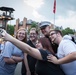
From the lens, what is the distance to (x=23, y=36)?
161 inches

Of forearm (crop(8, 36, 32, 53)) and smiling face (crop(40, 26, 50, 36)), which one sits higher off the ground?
smiling face (crop(40, 26, 50, 36))

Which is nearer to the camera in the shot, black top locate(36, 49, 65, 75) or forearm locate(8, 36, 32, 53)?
forearm locate(8, 36, 32, 53)

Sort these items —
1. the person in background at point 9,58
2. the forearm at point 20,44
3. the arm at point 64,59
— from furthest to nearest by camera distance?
1. the person in background at point 9,58
2. the arm at point 64,59
3. the forearm at point 20,44

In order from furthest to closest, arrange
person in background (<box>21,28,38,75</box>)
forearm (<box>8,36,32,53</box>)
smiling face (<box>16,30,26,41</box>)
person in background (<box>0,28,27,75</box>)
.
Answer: person in background (<box>21,28,38,75</box>) → smiling face (<box>16,30,26,41</box>) → person in background (<box>0,28,27,75</box>) → forearm (<box>8,36,32,53</box>)

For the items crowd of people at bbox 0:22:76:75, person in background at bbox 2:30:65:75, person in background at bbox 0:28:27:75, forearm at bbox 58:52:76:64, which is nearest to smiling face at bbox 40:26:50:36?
crowd of people at bbox 0:22:76:75

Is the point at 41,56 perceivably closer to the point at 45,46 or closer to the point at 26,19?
the point at 45,46

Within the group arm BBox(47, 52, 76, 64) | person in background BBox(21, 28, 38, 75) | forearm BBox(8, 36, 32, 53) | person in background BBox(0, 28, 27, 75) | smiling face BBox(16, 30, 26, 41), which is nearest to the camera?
forearm BBox(8, 36, 32, 53)

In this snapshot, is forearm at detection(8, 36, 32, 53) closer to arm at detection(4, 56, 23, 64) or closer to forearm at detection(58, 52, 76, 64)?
forearm at detection(58, 52, 76, 64)

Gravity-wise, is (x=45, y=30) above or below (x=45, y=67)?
above

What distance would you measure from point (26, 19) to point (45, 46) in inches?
4238

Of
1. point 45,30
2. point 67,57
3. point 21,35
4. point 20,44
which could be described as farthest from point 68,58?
point 21,35

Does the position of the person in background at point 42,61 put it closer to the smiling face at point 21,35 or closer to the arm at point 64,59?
the arm at point 64,59

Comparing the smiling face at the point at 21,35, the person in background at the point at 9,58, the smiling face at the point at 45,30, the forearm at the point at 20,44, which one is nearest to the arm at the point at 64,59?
the forearm at the point at 20,44

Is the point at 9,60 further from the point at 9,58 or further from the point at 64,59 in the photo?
the point at 64,59
